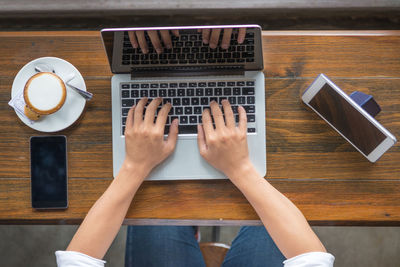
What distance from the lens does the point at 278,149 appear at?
0.93 m

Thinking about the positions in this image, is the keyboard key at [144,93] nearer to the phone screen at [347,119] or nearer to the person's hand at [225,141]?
the person's hand at [225,141]

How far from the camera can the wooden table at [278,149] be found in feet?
3.01

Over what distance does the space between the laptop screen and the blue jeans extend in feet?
1.74

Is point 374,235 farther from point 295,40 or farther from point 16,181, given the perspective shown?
point 16,181

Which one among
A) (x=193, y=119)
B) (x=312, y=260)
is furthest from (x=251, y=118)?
(x=312, y=260)

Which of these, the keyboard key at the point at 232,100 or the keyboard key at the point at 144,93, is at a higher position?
the keyboard key at the point at 144,93

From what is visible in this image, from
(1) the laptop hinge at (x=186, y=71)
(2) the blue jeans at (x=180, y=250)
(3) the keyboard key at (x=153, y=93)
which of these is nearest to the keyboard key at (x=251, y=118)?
(1) the laptop hinge at (x=186, y=71)

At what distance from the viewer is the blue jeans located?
43.2 inches

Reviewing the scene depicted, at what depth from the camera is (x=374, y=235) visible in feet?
5.22

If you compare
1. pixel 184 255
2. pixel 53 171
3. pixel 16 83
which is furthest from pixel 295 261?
pixel 16 83

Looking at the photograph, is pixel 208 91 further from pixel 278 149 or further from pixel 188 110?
pixel 278 149

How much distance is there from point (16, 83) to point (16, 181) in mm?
262

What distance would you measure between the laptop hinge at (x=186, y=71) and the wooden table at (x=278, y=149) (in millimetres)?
95

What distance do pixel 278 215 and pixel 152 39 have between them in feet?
1.73
